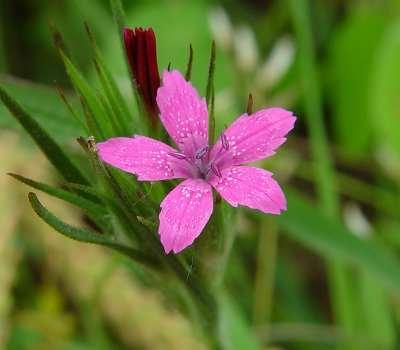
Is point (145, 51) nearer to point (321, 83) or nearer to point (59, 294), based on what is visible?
point (59, 294)

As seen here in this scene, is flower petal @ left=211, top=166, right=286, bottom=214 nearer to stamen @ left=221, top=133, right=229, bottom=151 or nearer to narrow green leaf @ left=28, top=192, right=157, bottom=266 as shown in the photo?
stamen @ left=221, top=133, right=229, bottom=151

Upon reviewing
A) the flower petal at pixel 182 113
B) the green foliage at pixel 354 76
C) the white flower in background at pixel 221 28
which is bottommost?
the flower petal at pixel 182 113

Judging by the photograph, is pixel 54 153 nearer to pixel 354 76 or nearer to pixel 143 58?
pixel 143 58

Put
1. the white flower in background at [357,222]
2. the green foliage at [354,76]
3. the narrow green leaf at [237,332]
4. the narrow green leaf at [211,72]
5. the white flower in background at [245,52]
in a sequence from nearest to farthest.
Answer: the narrow green leaf at [211,72]
the narrow green leaf at [237,332]
the white flower in background at [357,222]
the white flower in background at [245,52]
the green foliage at [354,76]

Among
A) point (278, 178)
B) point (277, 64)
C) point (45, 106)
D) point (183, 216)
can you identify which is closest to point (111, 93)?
point (183, 216)

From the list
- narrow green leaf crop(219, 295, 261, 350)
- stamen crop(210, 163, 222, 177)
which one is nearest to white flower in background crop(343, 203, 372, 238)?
narrow green leaf crop(219, 295, 261, 350)

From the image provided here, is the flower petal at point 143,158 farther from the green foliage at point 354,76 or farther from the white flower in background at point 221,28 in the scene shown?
the green foliage at point 354,76

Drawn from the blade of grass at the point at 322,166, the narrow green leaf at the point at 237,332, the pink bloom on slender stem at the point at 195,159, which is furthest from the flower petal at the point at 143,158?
the blade of grass at the point at 322,166
